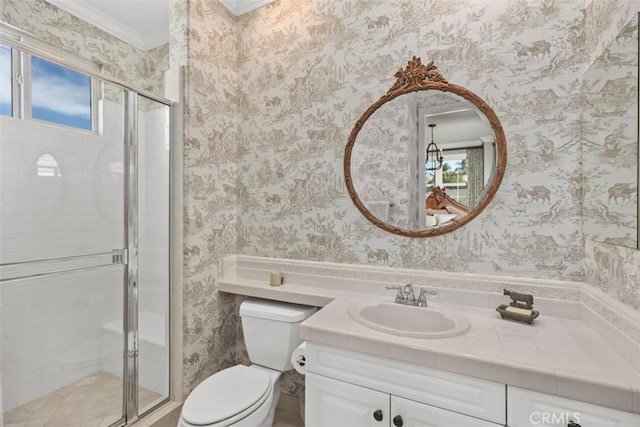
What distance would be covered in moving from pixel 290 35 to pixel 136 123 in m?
1.10

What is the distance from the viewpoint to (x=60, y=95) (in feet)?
5.42

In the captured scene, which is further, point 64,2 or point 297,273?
point 64,2

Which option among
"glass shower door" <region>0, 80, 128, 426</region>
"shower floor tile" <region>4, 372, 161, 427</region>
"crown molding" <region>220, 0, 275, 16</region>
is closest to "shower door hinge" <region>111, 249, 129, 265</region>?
"glass shower door" <region>0, 80, 128, 426</region>

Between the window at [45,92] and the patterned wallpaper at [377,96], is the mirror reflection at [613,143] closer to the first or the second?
the patterned wallpaper at [377,96]

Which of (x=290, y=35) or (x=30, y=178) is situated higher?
(x=290, y=35)

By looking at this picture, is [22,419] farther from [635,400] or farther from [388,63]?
[388,63]

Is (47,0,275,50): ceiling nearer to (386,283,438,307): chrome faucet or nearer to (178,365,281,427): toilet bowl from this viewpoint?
(386,283,438,307): chrome faucet

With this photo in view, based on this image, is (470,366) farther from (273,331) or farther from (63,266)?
(63,266)

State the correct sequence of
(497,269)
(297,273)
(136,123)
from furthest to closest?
(297,273) → (136,123) → (497,269)

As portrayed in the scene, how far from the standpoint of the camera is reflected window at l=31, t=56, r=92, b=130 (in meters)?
1.51

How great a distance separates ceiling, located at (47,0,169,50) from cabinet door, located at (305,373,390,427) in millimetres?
2829

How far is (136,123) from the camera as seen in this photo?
1717mm

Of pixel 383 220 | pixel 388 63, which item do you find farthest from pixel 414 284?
pixel 388 63

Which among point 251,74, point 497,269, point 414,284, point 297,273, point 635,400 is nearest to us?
point 635,400
